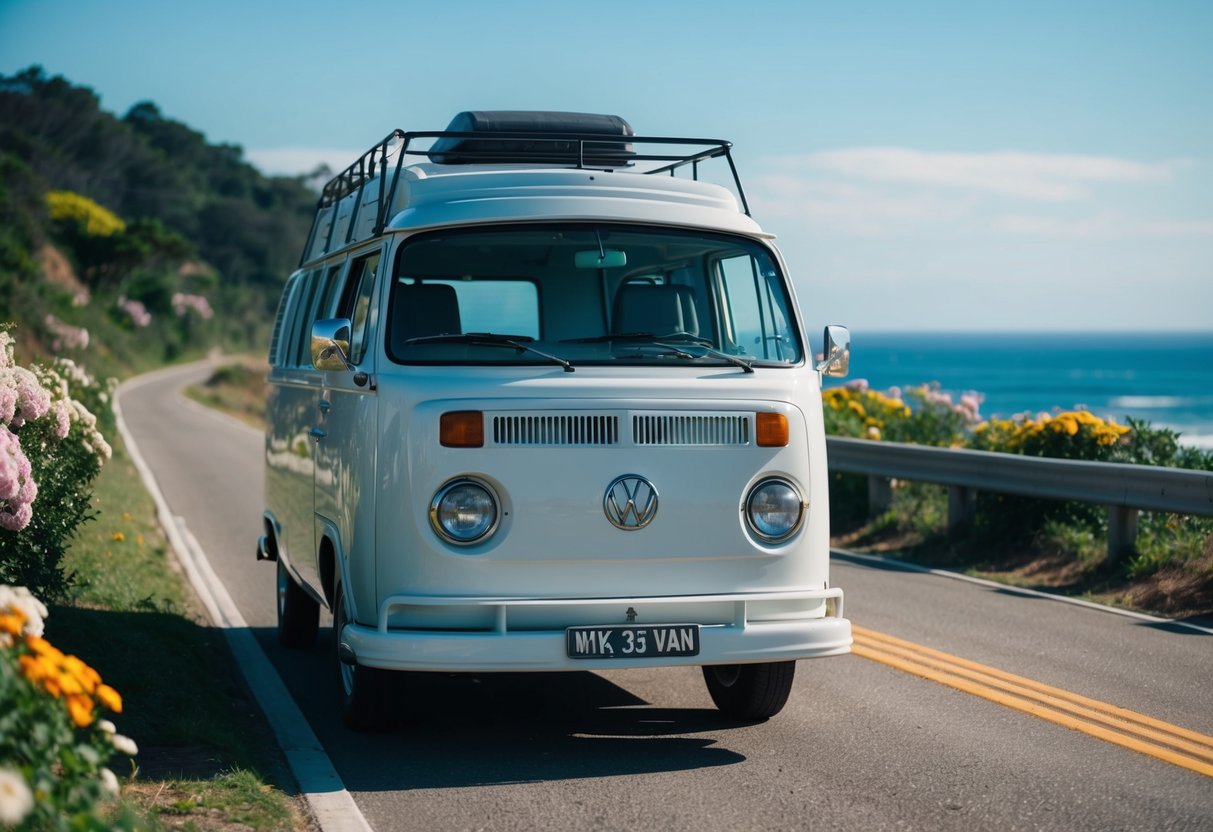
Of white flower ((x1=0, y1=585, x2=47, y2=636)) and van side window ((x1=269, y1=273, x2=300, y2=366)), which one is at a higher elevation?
van side window ((x1=269, y1=273, x2=300, y2=366))

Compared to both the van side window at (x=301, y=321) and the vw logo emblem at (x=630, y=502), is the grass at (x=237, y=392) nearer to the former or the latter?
the van side window at (x=301, y=321)

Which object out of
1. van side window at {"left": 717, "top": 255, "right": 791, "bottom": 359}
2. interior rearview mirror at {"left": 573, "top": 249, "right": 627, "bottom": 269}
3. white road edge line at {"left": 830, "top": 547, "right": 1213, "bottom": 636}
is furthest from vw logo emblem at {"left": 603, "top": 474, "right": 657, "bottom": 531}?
white road edge line at {"left": 830, "top": 547, "right": 1213, "bottom": 636}

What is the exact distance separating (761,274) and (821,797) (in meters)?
2.61

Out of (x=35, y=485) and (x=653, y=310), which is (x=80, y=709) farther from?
(x=653, y=310)

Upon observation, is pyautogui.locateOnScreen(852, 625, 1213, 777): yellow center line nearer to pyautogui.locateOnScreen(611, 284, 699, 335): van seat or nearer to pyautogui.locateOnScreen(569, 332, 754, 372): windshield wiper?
pyautogui.locateOnScreen(569, 332, 754, 372): windshield wiper

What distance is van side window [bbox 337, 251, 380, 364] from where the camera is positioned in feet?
23.0

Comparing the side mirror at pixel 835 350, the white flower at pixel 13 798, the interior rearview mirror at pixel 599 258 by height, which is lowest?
the white flower at pixel 13 798

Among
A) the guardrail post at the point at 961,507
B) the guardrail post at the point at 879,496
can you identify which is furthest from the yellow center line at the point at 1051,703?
the guardrail post at the point at 879,496

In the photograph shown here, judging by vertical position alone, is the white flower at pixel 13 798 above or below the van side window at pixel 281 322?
below

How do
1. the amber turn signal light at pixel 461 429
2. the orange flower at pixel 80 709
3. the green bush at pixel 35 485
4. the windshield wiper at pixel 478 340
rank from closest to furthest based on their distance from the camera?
1. the orange flower at pixel 80 709
2. the amber turn signal light at pixel 461 429
3. the windshield wiper at pixel 478 340
4. the green bush at pixel 35 485

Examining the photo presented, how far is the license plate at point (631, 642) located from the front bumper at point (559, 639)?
27 millimetres

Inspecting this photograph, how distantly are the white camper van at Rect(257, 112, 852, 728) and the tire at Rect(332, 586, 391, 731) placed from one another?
0.04 feet

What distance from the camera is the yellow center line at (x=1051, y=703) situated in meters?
6.57

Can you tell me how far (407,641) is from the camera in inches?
240
